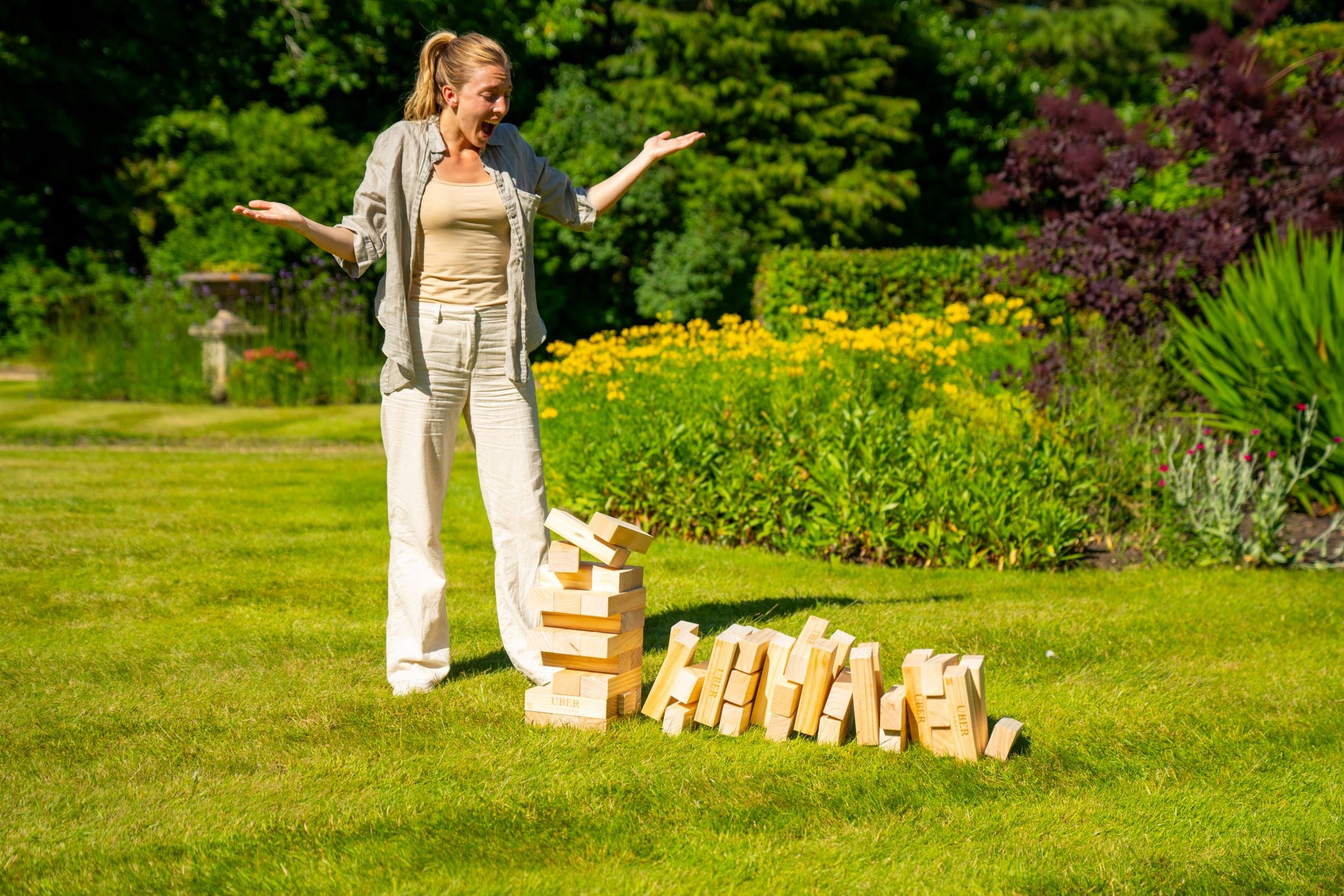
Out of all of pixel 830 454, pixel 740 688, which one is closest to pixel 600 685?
pixel 740 688

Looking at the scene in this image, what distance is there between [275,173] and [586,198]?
39.4 feet

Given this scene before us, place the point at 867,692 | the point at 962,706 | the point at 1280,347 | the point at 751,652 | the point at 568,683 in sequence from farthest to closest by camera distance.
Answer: the point at 1280,347 → the point at 568,683 → the point at 751,652 → the point at 867,692 → the point at 962,706

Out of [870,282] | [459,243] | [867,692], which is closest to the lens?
Answer: [867,692]

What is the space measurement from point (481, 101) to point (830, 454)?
2.74m

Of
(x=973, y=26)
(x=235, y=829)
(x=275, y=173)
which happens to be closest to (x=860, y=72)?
(x=973, y=26)

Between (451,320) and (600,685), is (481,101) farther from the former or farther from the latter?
(600,685)

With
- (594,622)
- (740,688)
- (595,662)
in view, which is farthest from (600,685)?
(740,688)

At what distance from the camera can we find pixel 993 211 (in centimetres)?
→ 1933

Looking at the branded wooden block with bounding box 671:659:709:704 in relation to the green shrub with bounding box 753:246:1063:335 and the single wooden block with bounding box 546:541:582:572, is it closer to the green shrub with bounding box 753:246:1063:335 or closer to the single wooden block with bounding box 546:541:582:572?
the single wooden block with bounding box 546:541:582:572

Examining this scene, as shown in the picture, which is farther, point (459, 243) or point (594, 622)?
point (459, 243)

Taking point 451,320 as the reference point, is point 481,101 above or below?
above

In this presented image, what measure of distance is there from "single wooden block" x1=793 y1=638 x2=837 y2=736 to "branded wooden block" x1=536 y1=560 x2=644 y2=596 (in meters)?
0.57

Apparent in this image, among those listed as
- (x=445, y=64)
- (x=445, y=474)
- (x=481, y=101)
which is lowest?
(x=445, y=474)

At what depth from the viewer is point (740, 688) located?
11.2ft
